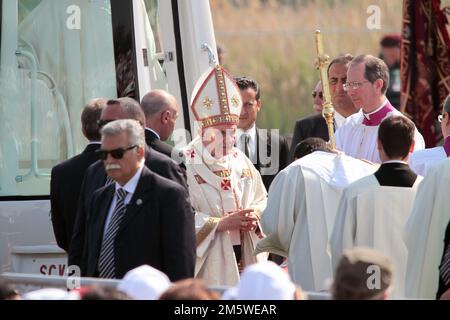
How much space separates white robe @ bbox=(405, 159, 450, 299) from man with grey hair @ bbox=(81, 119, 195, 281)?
1.16 meters

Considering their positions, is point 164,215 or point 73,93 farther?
point 73,93

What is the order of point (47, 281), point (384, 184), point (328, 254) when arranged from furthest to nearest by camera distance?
point (328, 254) → point (384, 184) → point (47, 281)

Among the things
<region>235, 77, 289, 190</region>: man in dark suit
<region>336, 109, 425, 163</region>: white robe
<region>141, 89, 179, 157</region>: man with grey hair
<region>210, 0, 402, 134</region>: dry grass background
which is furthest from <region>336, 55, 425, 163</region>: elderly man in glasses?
<region>210, 0, 402, 134</region>: dry grass background

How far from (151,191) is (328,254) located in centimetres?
151

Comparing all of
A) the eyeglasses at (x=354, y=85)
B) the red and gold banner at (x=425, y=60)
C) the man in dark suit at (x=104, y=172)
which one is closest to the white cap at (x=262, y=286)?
the man in dark suit at (x=104, y=172)

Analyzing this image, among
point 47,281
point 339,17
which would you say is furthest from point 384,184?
point 339,17

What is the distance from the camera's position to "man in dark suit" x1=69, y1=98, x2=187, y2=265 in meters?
8.54

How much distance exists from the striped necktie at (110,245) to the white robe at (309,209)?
1.24 metres

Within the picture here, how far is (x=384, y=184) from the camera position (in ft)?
28.1

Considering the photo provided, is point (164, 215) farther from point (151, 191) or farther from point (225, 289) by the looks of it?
point (225, 289)

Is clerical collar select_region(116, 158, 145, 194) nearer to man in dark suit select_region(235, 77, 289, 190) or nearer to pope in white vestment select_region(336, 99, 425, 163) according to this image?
pope in white vestment select_region(336, 99, 425, 163)

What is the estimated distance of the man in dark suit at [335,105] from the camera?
11.0m

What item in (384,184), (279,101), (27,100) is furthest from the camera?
(279,101)

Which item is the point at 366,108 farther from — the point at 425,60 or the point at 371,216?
the point at 425,60
